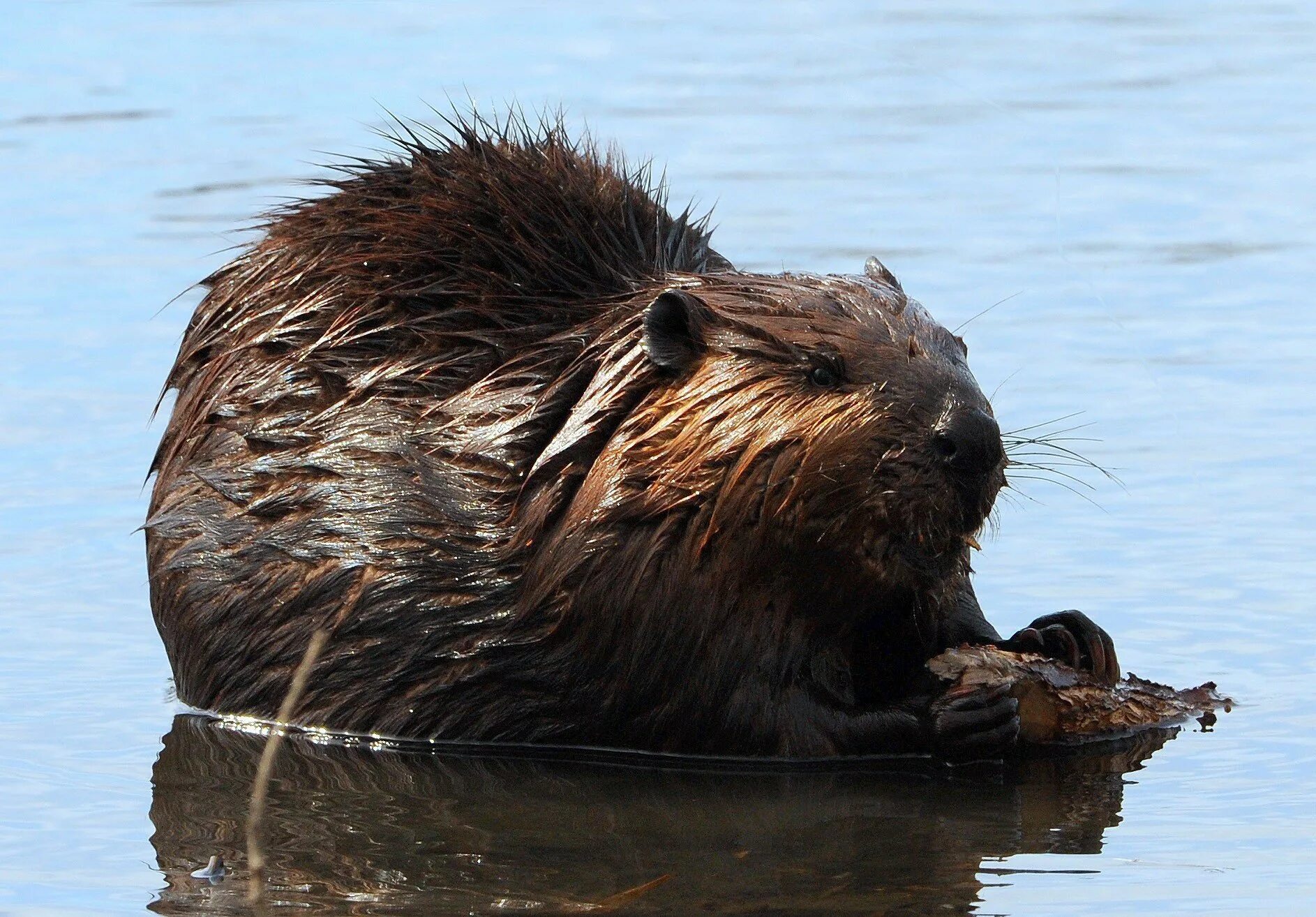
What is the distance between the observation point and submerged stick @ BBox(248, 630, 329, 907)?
525cm

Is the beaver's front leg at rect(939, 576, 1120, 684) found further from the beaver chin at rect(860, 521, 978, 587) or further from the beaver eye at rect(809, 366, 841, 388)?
the beaver eye at rect(809, 366, 841, 388)

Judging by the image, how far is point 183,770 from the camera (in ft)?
23.2

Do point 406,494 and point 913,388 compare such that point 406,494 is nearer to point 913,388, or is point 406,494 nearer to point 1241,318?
point 913,388

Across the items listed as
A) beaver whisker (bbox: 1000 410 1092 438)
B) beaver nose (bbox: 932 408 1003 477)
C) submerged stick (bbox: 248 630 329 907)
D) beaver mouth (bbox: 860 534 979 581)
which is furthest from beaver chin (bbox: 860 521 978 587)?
beaver whisker (bbox: 1000 410 1092 438)

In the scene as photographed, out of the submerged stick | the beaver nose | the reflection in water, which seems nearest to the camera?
the submerged stick

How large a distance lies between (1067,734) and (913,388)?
112 cm

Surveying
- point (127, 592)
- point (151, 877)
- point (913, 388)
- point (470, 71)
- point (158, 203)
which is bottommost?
point (151, 877)

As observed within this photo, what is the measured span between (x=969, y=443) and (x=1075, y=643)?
0.89 metres

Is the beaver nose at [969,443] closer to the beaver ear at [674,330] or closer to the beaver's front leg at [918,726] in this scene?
the beaver's front leg at [918,726]

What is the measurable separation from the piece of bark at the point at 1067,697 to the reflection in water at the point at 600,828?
2.7 inches

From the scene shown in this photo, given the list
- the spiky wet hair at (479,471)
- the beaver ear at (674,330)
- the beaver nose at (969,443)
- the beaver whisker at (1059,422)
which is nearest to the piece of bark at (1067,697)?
the spiky wet hair at (479,471)

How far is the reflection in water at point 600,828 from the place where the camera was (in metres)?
5.95

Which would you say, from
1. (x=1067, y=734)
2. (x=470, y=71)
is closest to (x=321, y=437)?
(x=1067, y=734)

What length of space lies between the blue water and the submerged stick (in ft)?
0.23
